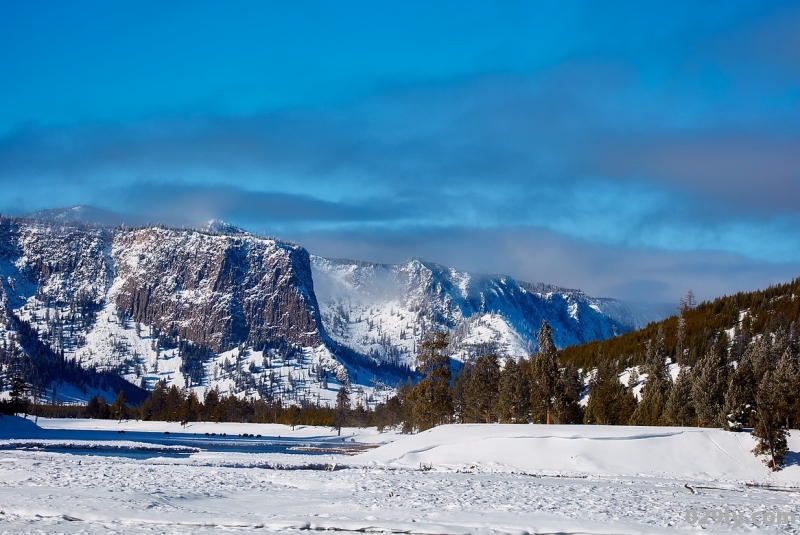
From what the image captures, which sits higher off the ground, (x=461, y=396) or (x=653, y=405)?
(x=653, y=405)

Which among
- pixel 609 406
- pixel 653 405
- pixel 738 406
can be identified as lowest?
pixel 609 406

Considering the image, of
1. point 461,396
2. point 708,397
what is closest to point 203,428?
point 461,396

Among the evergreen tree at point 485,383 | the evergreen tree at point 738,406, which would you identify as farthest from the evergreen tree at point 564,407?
the evergreen tree at point 738,406

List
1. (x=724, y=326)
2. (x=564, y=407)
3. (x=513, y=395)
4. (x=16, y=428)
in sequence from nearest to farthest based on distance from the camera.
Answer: (x=564, y=407), (x=513, y=395), (x=16, y=428), (x=724, y=326)

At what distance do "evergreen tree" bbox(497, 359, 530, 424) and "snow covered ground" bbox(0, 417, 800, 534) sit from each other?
44989 mm

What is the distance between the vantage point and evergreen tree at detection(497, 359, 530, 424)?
115 meters

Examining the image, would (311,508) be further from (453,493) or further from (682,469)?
(682,469)

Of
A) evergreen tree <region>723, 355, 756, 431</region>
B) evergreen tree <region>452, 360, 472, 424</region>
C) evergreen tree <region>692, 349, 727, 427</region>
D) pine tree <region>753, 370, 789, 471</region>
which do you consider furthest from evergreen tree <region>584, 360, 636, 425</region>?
pine tree <region>753, 370, 789, 471</region>

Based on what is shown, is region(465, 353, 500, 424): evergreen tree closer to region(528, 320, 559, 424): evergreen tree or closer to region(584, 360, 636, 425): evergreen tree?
region(584, 360, 636, 425): evergreen tree

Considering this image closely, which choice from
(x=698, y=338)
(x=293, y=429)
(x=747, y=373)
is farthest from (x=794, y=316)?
(x=293, y=429)

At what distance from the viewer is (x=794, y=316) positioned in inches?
6752

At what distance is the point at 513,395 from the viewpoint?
116125mm

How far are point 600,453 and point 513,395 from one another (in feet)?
177

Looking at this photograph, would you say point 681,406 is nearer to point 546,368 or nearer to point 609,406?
point 609,406
